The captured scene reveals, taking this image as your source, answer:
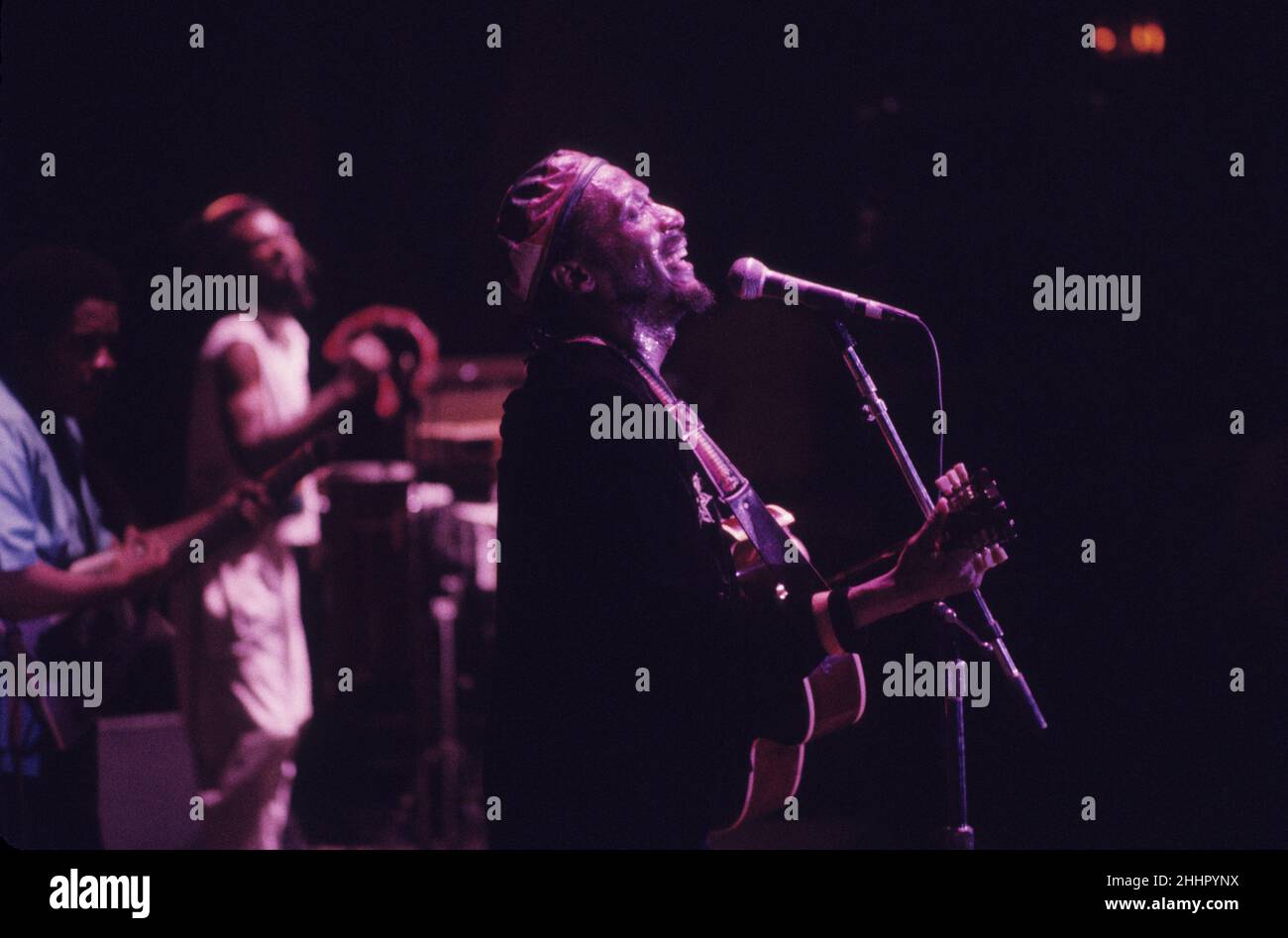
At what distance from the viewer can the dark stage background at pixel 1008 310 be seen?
368 cm

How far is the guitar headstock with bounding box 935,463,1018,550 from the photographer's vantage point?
7.47 feet

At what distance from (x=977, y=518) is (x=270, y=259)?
2.63 m

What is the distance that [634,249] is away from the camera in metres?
2.45

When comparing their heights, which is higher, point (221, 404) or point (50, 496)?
point (221, 404)

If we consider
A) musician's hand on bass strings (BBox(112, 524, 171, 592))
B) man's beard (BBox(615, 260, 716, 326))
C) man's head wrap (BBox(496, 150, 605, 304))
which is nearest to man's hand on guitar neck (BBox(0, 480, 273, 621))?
musician's hand on bass strings (BBox(112, 524, 171, 592))

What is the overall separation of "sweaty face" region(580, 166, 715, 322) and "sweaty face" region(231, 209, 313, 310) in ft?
6.30

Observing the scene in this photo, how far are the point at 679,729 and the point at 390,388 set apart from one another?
7.67 feet

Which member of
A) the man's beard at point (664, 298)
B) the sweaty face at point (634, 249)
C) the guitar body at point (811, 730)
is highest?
the sweaty face at point (634, 249)

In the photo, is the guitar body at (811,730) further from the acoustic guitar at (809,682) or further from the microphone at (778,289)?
the microphone at (778,289)

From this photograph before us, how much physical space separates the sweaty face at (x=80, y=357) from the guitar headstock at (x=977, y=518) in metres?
2.71

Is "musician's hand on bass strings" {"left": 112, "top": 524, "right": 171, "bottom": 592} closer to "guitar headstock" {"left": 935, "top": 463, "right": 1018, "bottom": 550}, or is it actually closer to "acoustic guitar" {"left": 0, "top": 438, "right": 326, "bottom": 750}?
"acoustic guitar" {"left": 0, "top": 438, "right": 326, "bottom": 750}

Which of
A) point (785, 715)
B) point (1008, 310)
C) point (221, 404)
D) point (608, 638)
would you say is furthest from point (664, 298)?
point (221, 404)

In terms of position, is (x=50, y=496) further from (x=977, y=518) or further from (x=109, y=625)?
(x=977, y=518)

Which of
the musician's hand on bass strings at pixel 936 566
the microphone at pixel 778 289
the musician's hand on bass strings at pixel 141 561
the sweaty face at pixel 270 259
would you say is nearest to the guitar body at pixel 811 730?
the musician's hand on bass strings at pixel 936 566
